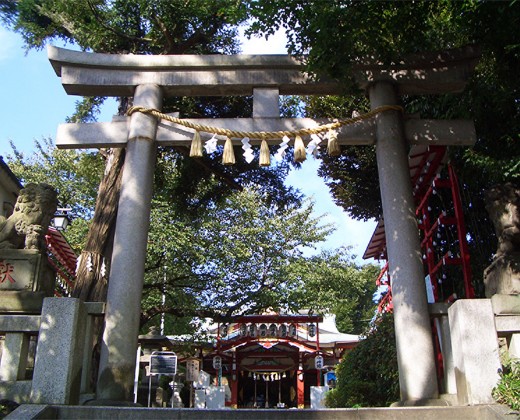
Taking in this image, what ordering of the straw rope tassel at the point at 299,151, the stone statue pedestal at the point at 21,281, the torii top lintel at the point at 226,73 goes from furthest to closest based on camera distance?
the torii top lintel at the point at 226,73 → the straw rope tassel at the point at 299,151 → the stone statue pedestal at the point at 21,281

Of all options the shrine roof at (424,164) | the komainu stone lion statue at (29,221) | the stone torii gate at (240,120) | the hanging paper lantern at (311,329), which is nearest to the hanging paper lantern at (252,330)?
the hanging paper lantern at (311,329)

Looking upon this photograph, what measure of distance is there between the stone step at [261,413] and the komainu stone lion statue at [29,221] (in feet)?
6.57

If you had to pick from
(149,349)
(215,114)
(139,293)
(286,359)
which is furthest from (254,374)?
(139,293)

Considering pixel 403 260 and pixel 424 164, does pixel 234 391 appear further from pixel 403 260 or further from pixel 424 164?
pixel 403 260

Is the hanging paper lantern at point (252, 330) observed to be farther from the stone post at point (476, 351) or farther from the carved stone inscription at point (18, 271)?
the stone post at point (476, 351)

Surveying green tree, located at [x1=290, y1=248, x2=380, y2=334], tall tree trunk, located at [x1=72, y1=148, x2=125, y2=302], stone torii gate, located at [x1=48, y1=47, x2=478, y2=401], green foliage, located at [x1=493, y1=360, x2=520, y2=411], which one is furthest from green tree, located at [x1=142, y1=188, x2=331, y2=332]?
green foliage, located at [x1=493, y1=360, x2=520, y2=411]

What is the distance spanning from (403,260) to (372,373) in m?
4.80

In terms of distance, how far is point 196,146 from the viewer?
281 inches

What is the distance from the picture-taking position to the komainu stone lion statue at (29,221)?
6.06 m

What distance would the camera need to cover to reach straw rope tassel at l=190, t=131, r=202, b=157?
7074 millimetres

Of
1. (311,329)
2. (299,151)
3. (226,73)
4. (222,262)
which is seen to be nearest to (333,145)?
(299,151)

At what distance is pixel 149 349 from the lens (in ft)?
71.2

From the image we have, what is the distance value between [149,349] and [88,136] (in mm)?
16182

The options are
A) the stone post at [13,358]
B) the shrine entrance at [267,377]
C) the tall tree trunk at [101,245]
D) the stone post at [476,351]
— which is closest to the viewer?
the stone post at [476,351]
